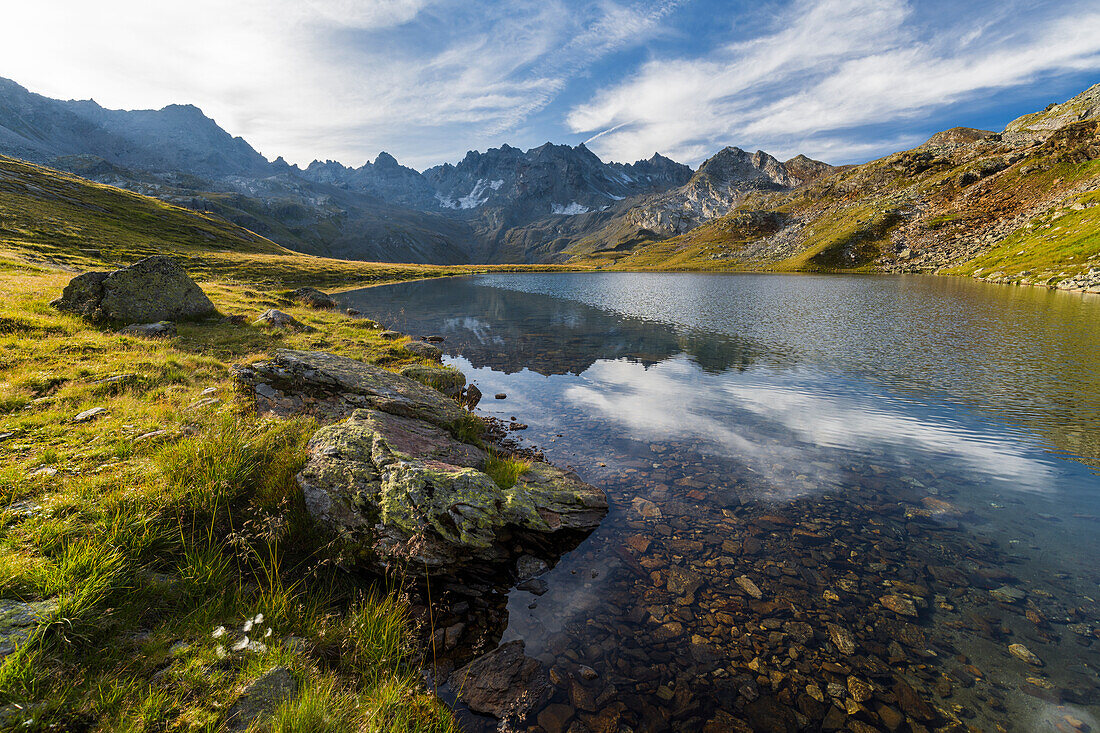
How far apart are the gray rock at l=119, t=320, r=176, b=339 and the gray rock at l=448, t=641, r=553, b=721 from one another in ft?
76.2

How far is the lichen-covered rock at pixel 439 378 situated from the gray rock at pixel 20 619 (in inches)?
628

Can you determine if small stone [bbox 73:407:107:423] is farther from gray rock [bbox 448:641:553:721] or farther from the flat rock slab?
gray rock [bbox 448:641:553:721]

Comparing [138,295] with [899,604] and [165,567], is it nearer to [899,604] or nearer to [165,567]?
[165,567]

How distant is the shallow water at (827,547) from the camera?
23.5 ft

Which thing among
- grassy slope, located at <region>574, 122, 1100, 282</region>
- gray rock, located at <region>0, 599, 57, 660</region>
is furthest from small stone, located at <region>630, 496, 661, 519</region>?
grassy slope, located at <region>574, 122, 1100, 282</region>

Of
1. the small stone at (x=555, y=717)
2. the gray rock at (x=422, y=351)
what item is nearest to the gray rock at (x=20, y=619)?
the small stone at (x=555, y=717)

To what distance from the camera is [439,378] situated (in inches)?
848

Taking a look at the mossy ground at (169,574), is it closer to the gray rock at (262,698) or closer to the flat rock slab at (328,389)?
the gray rock at (262,698)

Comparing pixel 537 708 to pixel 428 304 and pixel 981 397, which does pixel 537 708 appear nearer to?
pixel 981 397

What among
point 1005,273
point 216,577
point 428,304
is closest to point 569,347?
point 216,577

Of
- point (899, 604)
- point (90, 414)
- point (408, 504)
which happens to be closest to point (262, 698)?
point (408, 504)

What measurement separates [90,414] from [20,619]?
8.05 m

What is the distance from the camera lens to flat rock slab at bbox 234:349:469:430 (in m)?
13.3

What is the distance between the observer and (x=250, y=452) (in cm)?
922
